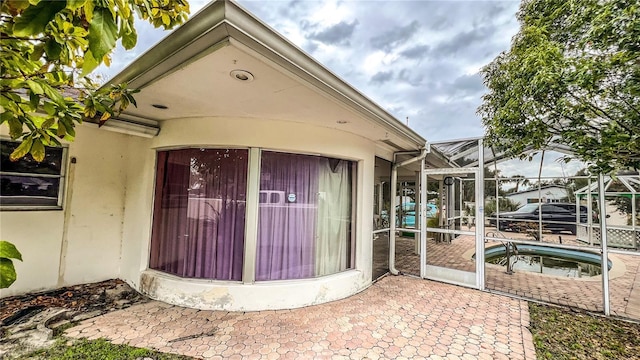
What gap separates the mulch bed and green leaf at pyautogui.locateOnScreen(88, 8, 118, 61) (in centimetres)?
488

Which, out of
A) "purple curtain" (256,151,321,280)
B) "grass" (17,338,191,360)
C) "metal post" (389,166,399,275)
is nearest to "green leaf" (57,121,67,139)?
"grass" (17,338,191,360)

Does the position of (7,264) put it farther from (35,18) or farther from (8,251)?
(35,18)

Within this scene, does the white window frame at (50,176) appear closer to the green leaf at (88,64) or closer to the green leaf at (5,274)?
the green leaf at (5,274)

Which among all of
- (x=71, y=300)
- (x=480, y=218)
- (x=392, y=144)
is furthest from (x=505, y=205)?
(x=71, y=300)

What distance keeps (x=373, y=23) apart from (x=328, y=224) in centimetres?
496

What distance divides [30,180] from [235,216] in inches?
140

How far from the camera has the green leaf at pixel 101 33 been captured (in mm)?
877

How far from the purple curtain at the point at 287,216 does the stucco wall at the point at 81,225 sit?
2.97 m

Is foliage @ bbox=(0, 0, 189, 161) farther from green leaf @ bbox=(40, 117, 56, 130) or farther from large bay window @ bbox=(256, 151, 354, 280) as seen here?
large bay window @ bbox=(256, 151, 354, 280)

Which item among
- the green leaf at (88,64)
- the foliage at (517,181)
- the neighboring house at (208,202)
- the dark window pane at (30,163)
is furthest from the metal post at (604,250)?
the dark window pane at (30,163)

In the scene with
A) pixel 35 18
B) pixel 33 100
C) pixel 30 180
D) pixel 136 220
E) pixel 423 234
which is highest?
pixel 35 18

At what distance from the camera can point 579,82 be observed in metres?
3.54

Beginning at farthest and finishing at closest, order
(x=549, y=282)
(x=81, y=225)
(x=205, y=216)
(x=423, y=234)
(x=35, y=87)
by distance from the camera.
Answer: (x=423, y=234), (x=549, y=282), (x=81, y=225), (x=205, y=216), (x=35, y=87)

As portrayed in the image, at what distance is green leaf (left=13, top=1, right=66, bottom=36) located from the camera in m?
0.85
